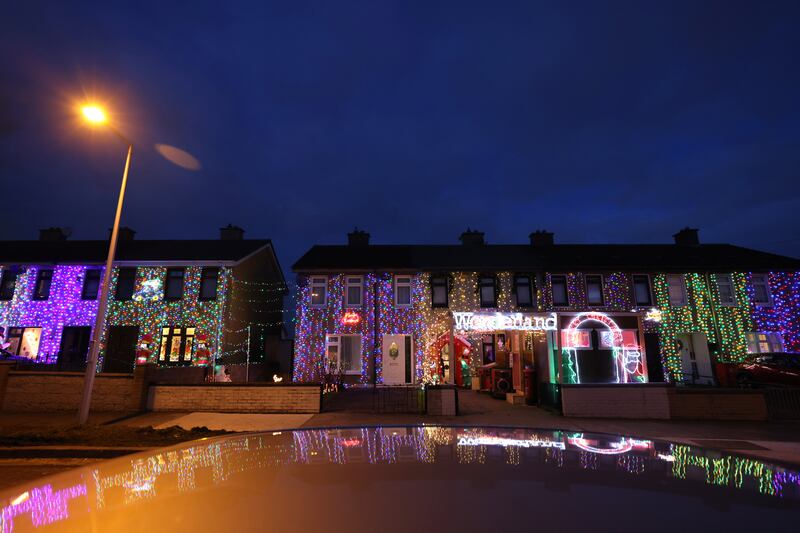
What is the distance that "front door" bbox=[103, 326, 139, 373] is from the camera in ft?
65.9

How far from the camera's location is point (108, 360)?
20047 millimetres

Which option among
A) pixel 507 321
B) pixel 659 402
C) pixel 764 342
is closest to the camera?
pixel 659 402

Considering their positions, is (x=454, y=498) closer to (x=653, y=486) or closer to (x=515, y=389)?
(x=653, y=486)

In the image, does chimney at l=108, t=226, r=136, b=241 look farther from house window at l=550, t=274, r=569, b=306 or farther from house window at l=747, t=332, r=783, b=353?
house window at l=747, t=332, r=783, b=353

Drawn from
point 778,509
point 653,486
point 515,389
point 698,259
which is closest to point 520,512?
point 653,486

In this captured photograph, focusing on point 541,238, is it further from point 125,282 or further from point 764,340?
point 125,282

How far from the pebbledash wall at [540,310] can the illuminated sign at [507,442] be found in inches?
685

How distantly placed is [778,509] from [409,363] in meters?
19.1

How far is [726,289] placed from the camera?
20.8m

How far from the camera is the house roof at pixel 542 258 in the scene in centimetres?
2073

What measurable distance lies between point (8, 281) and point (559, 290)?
2977cm

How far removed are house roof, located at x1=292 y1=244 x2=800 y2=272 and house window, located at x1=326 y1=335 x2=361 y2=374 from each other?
3.65 metres

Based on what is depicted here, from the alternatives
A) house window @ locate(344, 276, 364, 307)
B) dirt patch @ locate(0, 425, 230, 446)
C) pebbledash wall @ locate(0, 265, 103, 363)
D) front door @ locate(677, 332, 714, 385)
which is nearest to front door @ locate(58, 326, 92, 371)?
pebbledash wall @ locate(0, 265, 103, 363)

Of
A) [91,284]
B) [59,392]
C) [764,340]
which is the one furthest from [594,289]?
[91,284]
